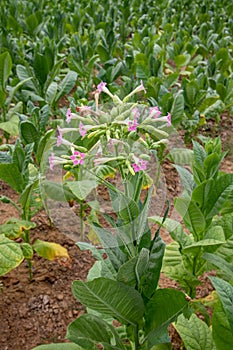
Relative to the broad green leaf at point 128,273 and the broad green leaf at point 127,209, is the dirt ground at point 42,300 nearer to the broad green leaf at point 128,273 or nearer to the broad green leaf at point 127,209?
the broad green leaf at point 128,273

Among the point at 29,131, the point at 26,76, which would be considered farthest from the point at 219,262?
the point at 26,76

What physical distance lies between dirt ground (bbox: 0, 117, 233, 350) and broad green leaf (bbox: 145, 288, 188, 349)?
0.65 meters

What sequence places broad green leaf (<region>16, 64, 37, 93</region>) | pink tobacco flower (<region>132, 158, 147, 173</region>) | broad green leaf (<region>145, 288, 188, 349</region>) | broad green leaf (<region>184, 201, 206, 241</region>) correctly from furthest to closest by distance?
broad green leaf (<region>16, 64, 37, 93</region>)
broad green leaf (<region>184, 201, 206, 241</region>)
broad green leaf (<region>145, 288, 188, 349</region>)
pink tobacco flower (<region>132, 158, 147, 173</region>)

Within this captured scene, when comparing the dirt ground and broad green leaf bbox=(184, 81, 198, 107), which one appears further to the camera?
broad green leaf bbox=(184, 81, 198, 107)

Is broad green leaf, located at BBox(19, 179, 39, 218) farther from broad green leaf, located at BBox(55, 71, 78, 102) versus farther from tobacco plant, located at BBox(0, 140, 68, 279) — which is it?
broad green leaf, located at BBox(55, 71, 78, 102)

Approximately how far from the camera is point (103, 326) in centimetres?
182

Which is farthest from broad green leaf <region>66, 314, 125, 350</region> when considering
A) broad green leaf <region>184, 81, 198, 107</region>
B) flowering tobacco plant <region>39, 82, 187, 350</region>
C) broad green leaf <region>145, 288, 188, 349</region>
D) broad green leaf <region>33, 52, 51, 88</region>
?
broad green leaf <region>184, 81, 198, 107</region>

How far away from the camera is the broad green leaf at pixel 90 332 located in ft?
5.79

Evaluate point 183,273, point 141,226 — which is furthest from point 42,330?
point 141,226

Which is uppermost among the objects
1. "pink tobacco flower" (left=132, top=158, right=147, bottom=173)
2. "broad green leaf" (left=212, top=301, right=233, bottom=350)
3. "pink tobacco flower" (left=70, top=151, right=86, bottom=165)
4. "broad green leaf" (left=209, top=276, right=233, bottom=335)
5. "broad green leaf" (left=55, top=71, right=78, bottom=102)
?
"pink tobacco flower" (left=132, top=158, right=147, bottom=173)

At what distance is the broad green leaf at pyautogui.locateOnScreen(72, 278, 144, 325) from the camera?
1.60m

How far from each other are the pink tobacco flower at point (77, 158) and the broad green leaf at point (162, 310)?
57 cm

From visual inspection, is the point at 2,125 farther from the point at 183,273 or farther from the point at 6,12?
the point at 6,12

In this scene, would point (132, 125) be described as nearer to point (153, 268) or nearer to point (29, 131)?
point (153, 268)
